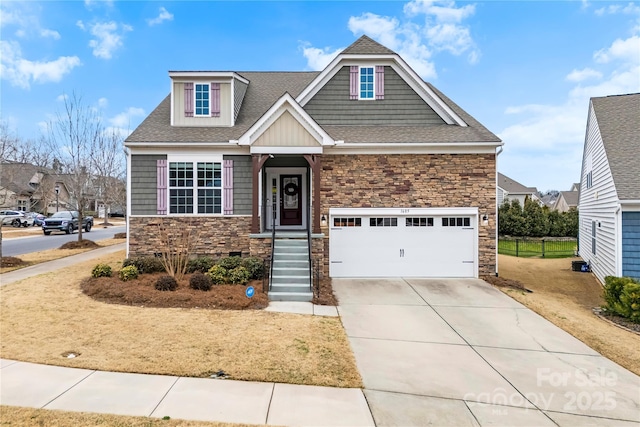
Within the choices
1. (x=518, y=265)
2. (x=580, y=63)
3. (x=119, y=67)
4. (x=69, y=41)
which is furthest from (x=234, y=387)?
(x=119, y=67)

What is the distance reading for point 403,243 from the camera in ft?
40.5

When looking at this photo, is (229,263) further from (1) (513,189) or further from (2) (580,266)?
(1) (513,189)

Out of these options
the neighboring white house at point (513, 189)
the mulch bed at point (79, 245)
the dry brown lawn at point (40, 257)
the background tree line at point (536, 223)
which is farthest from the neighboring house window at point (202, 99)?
the neighboring white house at point (513, 189)

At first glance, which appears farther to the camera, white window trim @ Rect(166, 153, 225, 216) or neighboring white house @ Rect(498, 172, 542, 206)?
neighboring white house @ Rect(498, 172, 542, 206)

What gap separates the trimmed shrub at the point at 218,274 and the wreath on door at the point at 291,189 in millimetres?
4724

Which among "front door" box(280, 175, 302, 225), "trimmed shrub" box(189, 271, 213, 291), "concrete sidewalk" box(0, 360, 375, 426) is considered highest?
"front door" box(280, 175, 302, 225)

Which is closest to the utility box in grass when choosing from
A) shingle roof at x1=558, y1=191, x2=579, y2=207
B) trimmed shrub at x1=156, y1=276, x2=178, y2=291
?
trimmed shrub at x1=156, y1=276, x2=178, y2=291

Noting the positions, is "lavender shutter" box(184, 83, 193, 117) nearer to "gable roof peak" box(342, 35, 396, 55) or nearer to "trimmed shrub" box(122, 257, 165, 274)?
"trimmed shrub" box(122, 257, 165, 274)

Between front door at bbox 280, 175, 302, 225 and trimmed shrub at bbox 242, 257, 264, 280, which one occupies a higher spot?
front door at bbox 280, 175, 302, 225

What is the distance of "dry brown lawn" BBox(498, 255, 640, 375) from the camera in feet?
23.1

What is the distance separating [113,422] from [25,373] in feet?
7.83

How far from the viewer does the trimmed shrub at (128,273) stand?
1028 cm

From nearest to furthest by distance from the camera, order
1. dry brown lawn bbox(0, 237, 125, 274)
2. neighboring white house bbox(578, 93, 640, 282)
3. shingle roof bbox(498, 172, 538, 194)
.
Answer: neighboring white house bbox(578, 93, 640, 282) < dry brown lawn bbox(0, 237, 125, 274) < shingle roof bbox(498, 172, 538, 194)

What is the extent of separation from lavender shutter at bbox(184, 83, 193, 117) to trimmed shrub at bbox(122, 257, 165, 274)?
5715 mm
